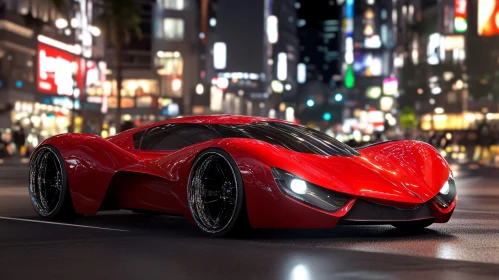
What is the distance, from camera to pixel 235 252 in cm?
757

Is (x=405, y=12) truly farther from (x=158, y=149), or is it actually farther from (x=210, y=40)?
(x=158, y=149)

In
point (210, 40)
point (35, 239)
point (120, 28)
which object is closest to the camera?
point (35, 239)

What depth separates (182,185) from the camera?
905cm

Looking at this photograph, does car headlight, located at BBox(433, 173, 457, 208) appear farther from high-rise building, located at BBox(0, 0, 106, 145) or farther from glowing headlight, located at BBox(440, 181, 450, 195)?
high-rise building, located at BBox(0, 0, 106, 145)

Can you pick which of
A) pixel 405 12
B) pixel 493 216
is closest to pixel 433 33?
pixel 405 12

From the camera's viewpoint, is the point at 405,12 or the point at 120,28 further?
the point at 405,12

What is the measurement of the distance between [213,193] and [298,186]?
84 centimetres

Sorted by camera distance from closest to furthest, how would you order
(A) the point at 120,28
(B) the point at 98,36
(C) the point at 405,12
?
(A) the point at 120,28 < (B) the point at 98,36 < (C) the point at 405,12

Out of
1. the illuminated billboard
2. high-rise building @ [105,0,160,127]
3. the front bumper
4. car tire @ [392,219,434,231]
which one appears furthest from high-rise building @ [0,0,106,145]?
the front bumper

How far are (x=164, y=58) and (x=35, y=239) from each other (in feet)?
392

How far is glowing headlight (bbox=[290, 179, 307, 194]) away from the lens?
8.34 metres

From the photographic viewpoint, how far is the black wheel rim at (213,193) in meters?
8.62

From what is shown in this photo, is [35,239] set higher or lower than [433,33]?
lower

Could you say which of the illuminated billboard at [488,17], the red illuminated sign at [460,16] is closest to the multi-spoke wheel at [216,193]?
the illuminated billboard at [488,17]
